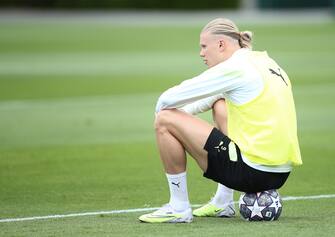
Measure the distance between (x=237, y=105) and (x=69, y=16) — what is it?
150 ft

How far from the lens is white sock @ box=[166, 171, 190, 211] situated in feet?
28.8

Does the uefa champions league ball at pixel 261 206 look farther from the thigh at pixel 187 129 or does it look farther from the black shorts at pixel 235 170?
the thigh at pixel 187 129

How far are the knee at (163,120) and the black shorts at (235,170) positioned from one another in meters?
0.35

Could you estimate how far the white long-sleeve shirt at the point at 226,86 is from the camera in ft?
28.2

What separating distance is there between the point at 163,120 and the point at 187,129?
21cm

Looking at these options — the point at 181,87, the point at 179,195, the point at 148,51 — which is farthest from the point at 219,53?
the point at 148,51

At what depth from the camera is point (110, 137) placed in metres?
14.9

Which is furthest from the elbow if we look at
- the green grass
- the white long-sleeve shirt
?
the green grass

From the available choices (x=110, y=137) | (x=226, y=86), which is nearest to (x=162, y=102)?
(x=226, y=86)

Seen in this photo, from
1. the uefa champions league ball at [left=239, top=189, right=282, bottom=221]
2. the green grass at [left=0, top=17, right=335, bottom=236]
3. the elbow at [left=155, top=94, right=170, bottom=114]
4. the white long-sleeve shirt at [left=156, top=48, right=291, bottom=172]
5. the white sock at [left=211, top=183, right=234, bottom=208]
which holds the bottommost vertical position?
the green grass at [left=0, top=17, right=335, bottom=236]

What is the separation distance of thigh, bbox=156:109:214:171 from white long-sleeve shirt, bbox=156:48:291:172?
0.08 metres

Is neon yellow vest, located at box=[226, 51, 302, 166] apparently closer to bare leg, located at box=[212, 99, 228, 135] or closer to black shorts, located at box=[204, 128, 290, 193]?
black shorts, located at box=[204, 128, 290, 193]

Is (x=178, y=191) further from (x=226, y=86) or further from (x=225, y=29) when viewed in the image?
(x=225, y=29)

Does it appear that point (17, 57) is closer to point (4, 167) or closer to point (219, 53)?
point (4, 167)
